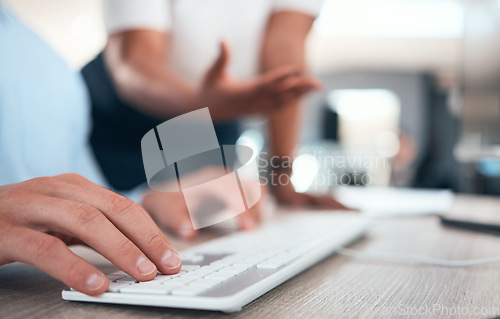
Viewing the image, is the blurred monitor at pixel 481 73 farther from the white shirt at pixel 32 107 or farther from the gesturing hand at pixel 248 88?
the white shirt at pixel 32 107

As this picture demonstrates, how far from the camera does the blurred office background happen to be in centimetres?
84

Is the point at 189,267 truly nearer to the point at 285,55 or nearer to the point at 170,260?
the point at 170,260

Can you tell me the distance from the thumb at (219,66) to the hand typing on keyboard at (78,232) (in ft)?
1.39

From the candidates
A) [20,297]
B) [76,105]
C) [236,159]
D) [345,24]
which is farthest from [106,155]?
[345,24]

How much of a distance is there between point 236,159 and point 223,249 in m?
0.35

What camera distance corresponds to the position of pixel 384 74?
7.78 m

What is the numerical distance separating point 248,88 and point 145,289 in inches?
22.3

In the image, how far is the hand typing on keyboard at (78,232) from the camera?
309 mm

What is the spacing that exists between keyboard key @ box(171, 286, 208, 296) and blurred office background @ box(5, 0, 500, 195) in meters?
0.70

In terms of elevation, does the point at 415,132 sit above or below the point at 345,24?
below

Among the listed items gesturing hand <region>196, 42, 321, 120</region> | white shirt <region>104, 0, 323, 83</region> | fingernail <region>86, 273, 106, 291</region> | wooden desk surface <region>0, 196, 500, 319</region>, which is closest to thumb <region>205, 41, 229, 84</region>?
gesturing hand <region>196, 42, 321, 120</region>

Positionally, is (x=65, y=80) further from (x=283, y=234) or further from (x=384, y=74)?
(x=384, y=74)

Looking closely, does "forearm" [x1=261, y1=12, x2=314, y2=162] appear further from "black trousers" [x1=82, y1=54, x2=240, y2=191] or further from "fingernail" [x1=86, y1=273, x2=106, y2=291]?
"fingernail" [x1=86, y1=273, x2=106, y2=291]

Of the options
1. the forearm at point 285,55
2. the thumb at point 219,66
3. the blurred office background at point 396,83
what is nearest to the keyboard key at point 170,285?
the thumb at point 219,66
